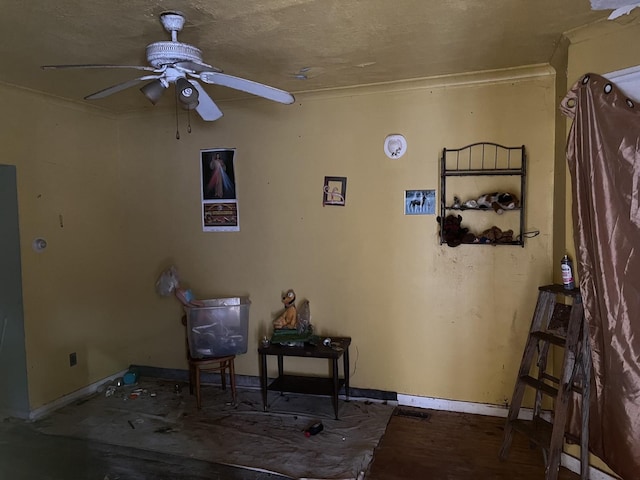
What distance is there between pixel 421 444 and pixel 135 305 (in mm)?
2791

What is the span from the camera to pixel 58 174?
3.56 m

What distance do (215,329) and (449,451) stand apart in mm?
1886

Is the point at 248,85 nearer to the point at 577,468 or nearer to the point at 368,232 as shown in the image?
the point at 368,232

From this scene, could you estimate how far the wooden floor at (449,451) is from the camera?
2555 mm

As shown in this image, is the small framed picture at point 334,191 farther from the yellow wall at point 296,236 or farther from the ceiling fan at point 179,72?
the ceiling fan at point 179,72

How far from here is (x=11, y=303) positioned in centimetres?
330

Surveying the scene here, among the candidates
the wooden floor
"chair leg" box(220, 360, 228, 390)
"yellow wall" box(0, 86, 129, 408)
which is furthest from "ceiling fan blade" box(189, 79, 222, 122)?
the wooden floor

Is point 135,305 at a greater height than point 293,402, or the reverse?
point 135,305

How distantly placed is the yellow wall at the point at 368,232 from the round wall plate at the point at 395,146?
4cm

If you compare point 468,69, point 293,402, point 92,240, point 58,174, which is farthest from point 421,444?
point 58,174

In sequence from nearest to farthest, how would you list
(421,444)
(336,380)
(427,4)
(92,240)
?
1. (427,4)
2. (421,444)
3. (336,380)
4. (92,240)

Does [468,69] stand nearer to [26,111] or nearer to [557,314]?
[557,314]

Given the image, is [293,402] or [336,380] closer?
[336,380]

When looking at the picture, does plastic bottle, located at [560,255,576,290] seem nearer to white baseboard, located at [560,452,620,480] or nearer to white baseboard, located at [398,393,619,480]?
white baseboard, located at [560,452,620,480]
